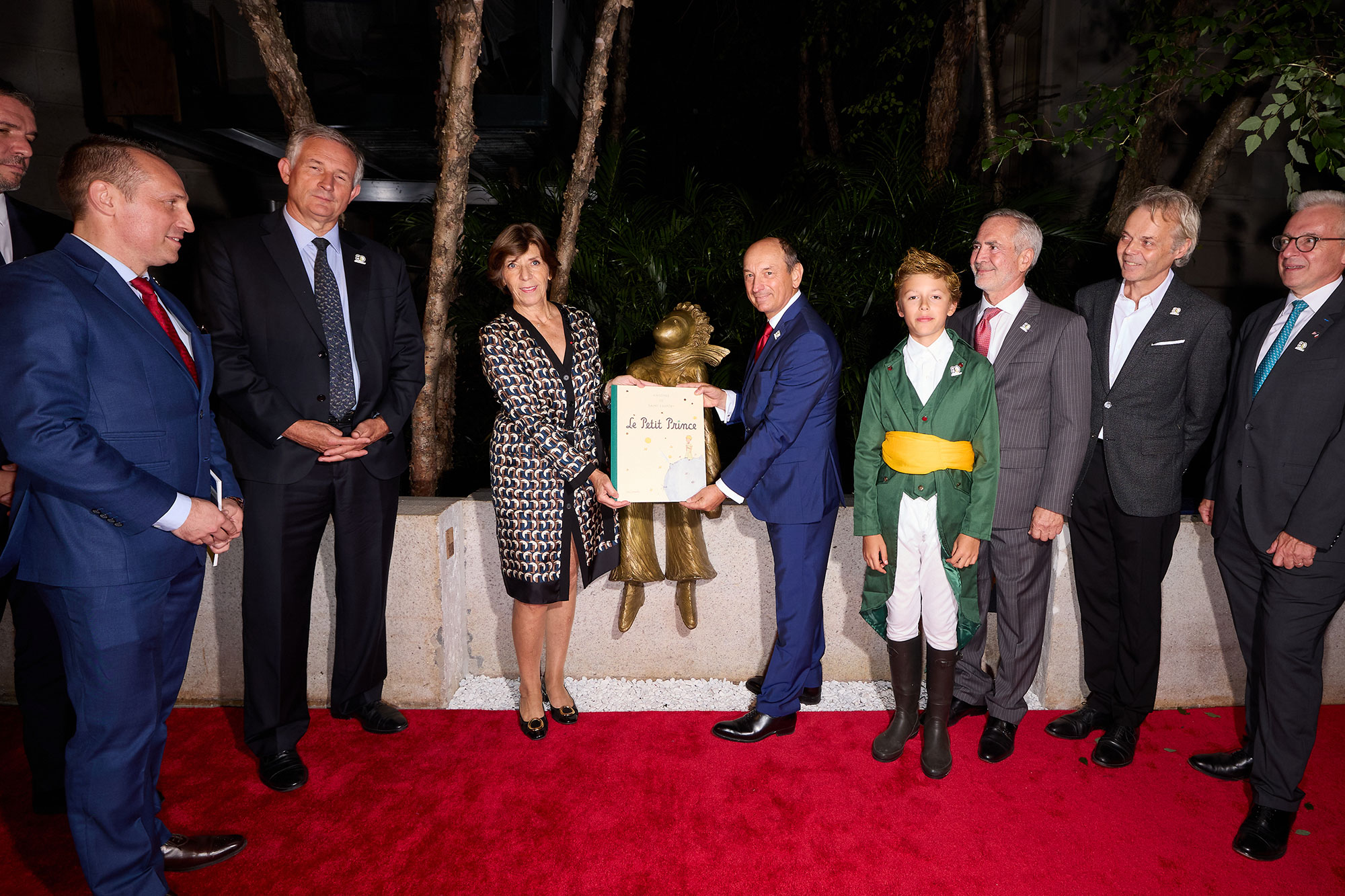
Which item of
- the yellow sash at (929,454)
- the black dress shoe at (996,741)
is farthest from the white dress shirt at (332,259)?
the black dress shoe at (996,741)

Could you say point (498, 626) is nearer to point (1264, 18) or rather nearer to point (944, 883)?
point (944, 883)

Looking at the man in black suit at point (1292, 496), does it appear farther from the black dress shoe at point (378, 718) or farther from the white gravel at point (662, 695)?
the black dress shoe at point (378, 718)

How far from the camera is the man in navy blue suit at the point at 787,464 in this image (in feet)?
8.64

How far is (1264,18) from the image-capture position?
10.2ft

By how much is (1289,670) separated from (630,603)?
2312 millimetres

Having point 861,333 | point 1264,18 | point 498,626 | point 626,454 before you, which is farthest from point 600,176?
point 1264,18

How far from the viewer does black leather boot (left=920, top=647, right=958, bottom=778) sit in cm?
260

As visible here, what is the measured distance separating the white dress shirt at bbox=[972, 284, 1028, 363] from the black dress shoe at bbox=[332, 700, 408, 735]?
2644mm

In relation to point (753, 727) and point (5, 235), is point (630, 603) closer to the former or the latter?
point (753, 727)

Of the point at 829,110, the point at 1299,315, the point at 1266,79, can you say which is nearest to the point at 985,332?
the point at 1299,315

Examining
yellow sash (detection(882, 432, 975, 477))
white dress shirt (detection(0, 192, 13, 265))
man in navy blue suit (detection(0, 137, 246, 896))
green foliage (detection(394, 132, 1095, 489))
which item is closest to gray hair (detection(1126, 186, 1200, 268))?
yellow sash (detection(882, 432, 975, 477))

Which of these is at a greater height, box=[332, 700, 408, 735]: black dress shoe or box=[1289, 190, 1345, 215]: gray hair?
box=[1289, 190, 1345, 215]: gray hair

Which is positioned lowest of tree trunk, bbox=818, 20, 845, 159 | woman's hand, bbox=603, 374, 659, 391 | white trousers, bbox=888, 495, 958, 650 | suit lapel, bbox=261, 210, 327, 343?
white trousers, bbox=888, 495, 958, 650

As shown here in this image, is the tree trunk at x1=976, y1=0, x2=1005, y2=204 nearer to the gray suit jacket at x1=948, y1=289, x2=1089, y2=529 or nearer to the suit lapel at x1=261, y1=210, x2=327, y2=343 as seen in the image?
the gray suit jacket at x1=948, y1=289, x2=1089, y2=529
